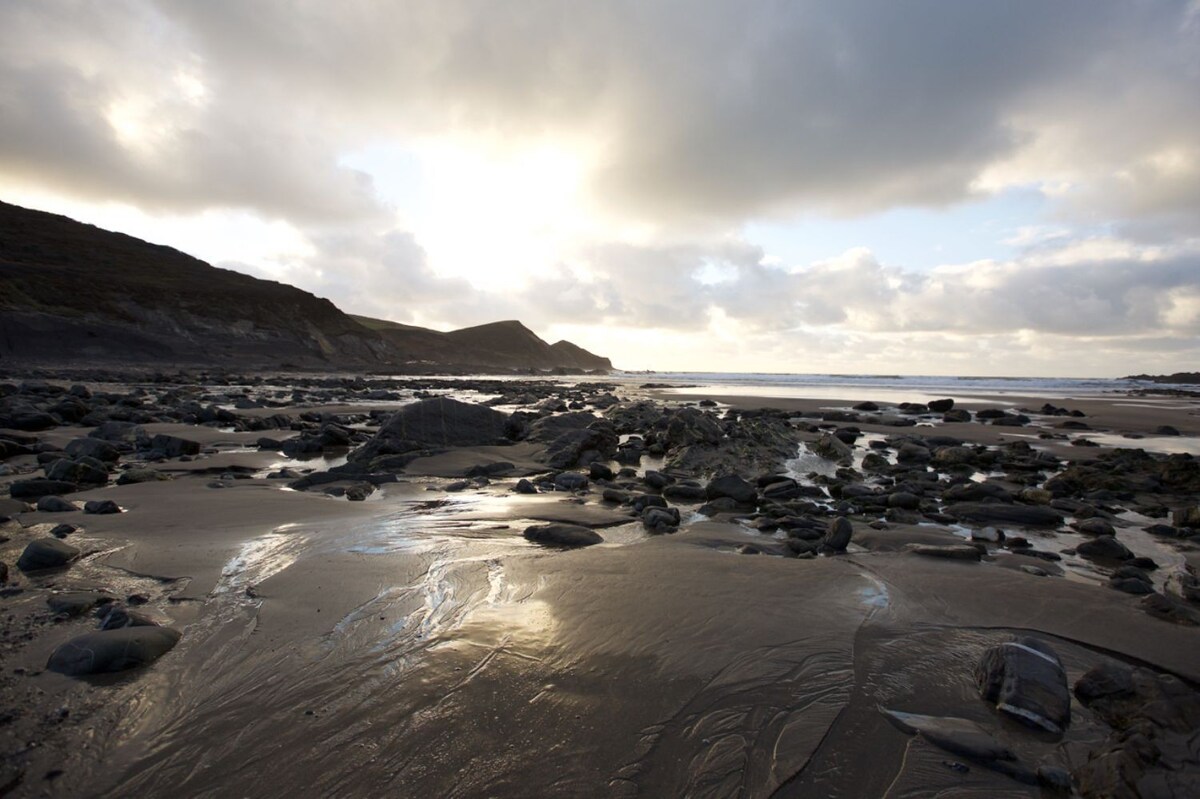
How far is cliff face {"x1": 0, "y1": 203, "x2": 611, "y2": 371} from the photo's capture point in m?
39.9

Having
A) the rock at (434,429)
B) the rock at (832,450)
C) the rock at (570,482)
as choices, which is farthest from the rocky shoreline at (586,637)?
the rock at (832,450)

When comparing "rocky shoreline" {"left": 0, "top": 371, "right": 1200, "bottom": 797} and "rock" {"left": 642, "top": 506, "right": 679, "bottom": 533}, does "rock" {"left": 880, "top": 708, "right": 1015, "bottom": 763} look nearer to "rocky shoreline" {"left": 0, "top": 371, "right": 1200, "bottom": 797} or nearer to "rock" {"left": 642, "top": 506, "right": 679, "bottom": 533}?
"rocky shoreline" {"left": 0, "top": 371, "right": 1200, "bottom": 797}

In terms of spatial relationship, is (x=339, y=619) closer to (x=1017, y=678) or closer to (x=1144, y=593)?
(x=1017, y=678)

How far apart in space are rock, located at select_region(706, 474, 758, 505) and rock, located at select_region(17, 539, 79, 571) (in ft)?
20.6

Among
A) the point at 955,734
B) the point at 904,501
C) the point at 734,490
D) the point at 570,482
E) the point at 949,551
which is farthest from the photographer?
the point at 570,482

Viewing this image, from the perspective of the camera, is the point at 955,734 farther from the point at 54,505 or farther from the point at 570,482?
the point at 54,505

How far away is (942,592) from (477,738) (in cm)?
356

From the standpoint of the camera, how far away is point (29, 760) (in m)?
2.00

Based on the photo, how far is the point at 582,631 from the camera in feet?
10.9

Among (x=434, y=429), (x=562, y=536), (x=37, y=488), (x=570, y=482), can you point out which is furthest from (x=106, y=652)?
(x=434, y=429)

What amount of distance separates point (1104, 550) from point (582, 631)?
5100mm

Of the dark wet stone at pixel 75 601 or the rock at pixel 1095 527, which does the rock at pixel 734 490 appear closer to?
the rock at pixel 1095 527

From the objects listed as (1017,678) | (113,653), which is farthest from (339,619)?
(1017,678)

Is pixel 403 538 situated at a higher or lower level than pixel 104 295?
lower
